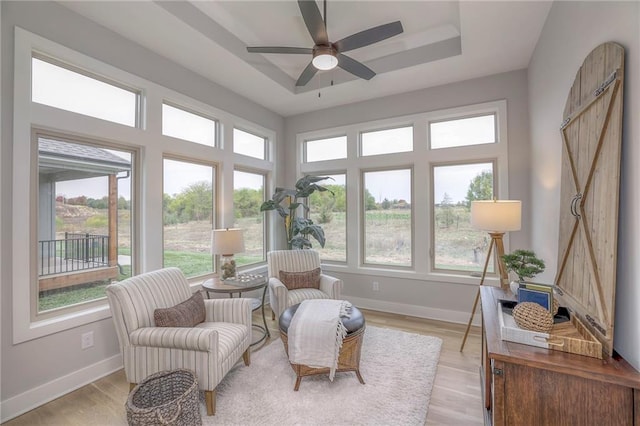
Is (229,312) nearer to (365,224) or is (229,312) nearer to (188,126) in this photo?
(188,126)

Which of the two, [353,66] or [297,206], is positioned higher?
[353,66]

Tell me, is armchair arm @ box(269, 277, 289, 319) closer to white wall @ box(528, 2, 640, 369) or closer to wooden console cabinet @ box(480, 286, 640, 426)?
wooden console cabinet @ box(480, 286, 640, 426)

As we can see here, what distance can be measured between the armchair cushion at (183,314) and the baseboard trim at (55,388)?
95 centimetres

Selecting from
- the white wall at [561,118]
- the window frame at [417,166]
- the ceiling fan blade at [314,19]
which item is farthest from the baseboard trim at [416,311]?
the ceiling fan blade at [314,19]

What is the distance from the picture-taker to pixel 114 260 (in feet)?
9.18

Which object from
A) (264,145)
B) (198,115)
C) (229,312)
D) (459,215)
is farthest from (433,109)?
(229,312)

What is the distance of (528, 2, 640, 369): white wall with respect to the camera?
1.19 metres

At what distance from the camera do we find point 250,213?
174 inches

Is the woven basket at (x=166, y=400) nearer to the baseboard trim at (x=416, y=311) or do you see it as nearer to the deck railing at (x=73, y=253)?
the deck railing at (x=73, y=253)

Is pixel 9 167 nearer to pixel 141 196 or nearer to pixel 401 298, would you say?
pixel 141 196

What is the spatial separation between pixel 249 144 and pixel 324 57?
2344 mm

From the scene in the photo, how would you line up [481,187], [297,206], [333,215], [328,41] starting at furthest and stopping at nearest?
1. [333,215]
2. [297,206]
3. [481,187]
4. [328,41]

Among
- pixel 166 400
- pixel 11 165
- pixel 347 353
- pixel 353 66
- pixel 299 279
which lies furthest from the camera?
→ pixel 299 279

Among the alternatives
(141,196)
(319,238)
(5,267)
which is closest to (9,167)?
(5,267)
